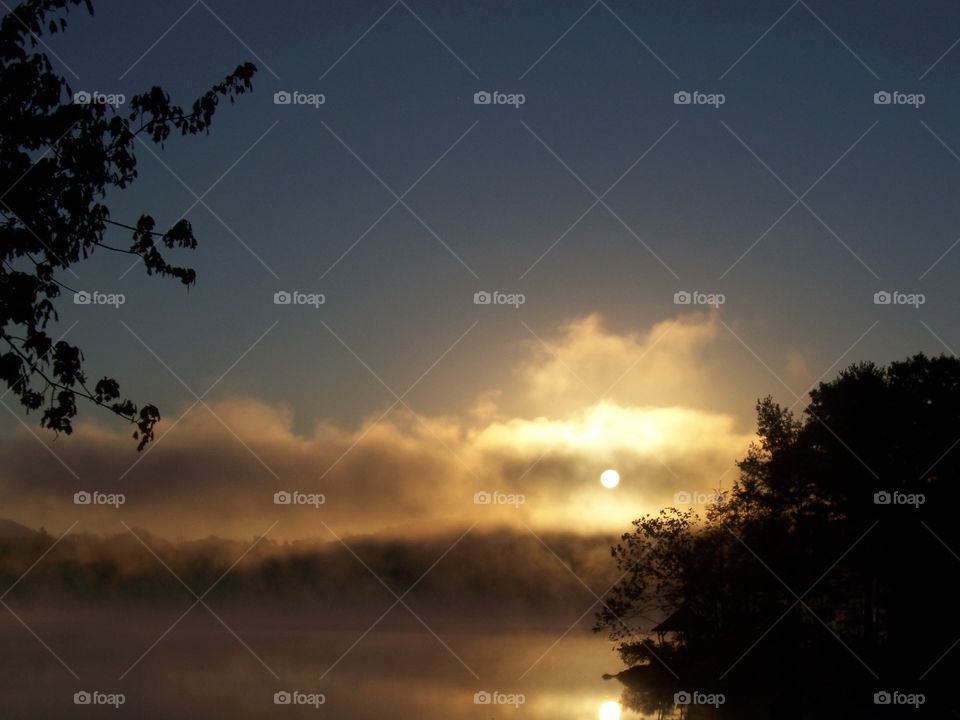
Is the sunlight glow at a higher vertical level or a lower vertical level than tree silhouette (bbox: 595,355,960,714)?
lower

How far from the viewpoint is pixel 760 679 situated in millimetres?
34062

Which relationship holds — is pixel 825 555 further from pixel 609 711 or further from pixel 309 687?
pixel 309 687

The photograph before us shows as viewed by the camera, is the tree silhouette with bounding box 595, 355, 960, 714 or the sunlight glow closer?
the tree silhouette with bounding box 595, 355, 960, 714

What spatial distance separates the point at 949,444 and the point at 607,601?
12164mm

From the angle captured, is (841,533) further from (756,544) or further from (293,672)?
(293,672)

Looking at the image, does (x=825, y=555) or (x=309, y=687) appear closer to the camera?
(x=825, y=555)

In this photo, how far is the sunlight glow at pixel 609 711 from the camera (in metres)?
35.9

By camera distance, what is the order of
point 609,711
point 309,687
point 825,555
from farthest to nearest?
point 309,687
point 609,711
point 825,555

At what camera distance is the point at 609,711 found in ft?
127

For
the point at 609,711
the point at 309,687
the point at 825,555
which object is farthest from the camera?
the point at 309,687

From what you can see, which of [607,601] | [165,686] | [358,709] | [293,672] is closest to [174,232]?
[607,601]

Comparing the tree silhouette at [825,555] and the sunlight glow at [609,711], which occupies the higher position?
the tree silhouette at [825,555]

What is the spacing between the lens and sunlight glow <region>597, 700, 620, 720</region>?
35.9m

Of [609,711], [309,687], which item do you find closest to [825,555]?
[609,711]
